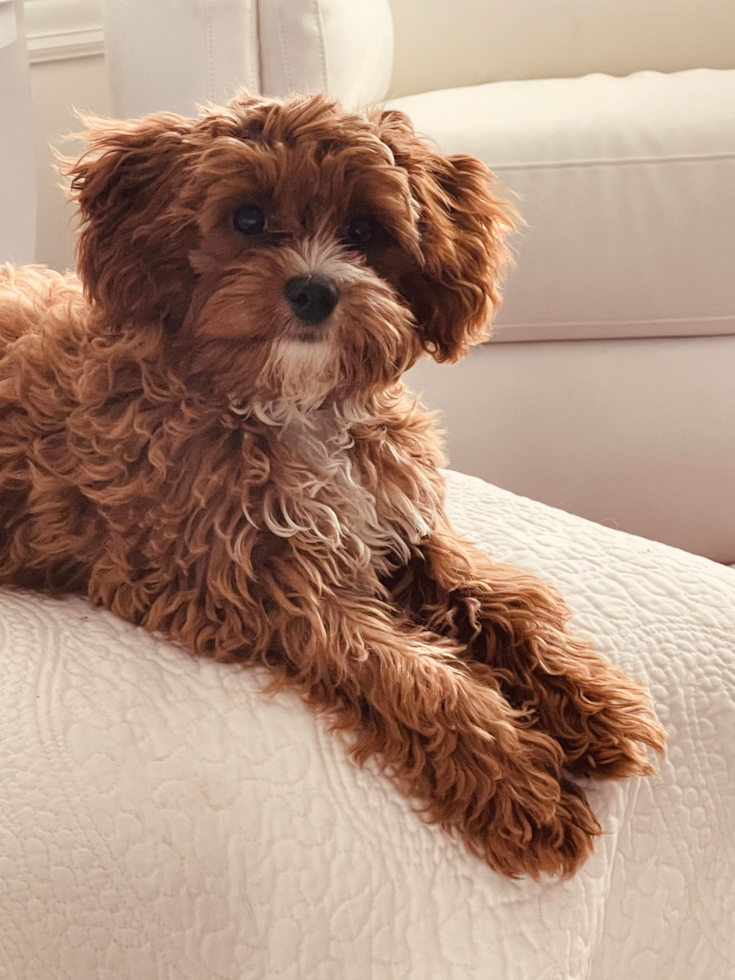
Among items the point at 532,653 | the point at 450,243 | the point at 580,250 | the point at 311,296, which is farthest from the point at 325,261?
the point at 580,250

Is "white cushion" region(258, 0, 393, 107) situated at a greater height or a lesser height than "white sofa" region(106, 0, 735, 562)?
greater

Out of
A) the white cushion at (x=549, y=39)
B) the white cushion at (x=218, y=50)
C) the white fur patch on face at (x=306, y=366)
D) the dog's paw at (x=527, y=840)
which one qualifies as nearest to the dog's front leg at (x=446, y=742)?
the dog's paw at (x=527, y=840)

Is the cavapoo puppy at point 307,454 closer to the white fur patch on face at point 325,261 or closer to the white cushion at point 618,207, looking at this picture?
the white fur patch on face at point 325,261

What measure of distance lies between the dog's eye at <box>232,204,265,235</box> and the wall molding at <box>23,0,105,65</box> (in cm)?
168

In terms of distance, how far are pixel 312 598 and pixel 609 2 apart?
1981 mm

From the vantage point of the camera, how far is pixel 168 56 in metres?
1.52

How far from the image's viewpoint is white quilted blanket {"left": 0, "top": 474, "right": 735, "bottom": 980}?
0.78 meters

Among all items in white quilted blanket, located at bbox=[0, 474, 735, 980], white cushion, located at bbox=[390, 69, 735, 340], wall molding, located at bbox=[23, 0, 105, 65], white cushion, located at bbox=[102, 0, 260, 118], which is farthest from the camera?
wall molding, located at bbox=[23, 0, 105, 65]

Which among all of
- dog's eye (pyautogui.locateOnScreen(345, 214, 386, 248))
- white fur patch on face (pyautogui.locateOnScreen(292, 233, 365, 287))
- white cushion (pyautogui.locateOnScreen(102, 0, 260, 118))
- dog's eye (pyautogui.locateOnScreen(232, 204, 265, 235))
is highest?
white cushion (pyautogui.locateOnScreen(102, 0, 260, 118))

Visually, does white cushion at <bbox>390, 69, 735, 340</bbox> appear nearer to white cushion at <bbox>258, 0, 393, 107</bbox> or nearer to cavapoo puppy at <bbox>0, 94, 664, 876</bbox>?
white cushion at <bbox>258, 0, 393, 107</bbox>

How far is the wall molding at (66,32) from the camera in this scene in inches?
89.5

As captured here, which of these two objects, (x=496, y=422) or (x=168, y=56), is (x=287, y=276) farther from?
(x=496, y=422)

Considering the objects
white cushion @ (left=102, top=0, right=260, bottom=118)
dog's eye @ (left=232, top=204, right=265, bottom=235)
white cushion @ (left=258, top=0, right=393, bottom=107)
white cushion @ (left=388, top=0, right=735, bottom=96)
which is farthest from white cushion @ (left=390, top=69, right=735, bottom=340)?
dog's eye @ (left=232, top=204, right=265, bottom=235)

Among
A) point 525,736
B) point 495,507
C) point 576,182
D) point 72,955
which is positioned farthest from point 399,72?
point 72,955
